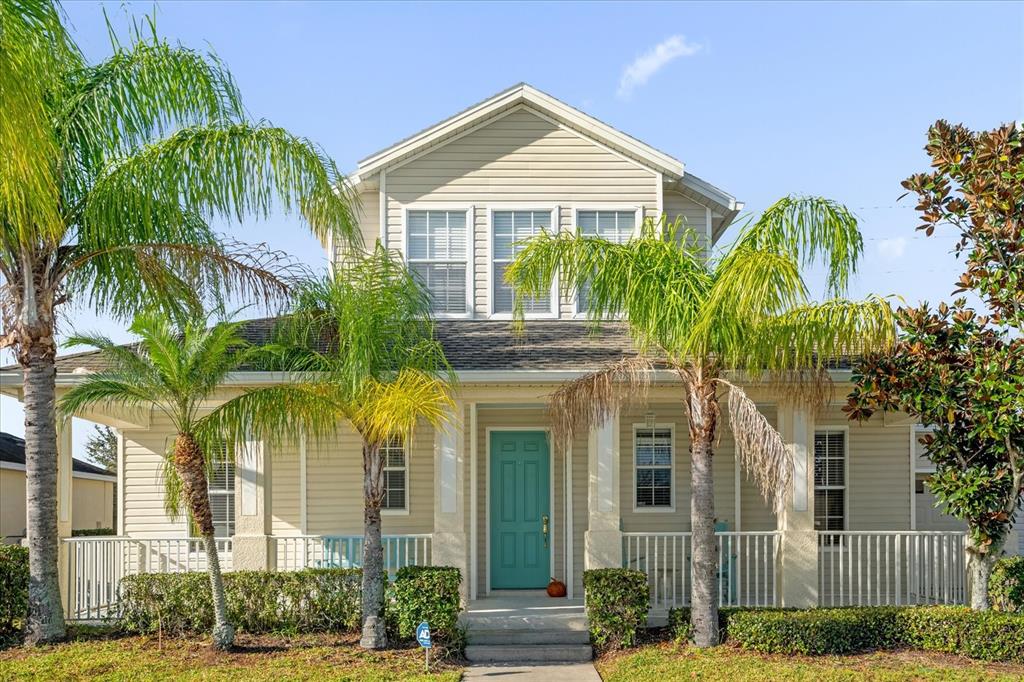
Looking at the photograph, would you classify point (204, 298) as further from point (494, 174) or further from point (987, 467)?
point (987, 467)

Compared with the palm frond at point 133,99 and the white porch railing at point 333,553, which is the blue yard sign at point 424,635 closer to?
the white porch railing at point 333,553

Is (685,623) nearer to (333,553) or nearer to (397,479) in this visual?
(397,479)

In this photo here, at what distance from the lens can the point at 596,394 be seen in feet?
36.5

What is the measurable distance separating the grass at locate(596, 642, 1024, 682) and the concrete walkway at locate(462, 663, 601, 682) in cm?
19

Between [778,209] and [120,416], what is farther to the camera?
[120,416]

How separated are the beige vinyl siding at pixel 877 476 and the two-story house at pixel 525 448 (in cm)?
2

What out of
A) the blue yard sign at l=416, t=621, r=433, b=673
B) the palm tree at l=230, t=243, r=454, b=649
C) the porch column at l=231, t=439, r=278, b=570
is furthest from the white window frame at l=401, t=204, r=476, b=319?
the blue yard sign at l=416, t=621, r=433, b=673

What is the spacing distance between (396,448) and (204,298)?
434 cm

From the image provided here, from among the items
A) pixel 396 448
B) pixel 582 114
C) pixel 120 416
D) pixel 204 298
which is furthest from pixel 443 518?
pixel 582 114

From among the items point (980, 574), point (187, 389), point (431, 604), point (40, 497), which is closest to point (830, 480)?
point (980, 574)

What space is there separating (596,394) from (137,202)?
5.53 m

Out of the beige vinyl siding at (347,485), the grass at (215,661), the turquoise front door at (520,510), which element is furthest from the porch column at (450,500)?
the beige vinyl siding at (347,485)

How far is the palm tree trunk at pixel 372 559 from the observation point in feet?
35.9

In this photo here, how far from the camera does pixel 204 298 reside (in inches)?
444
